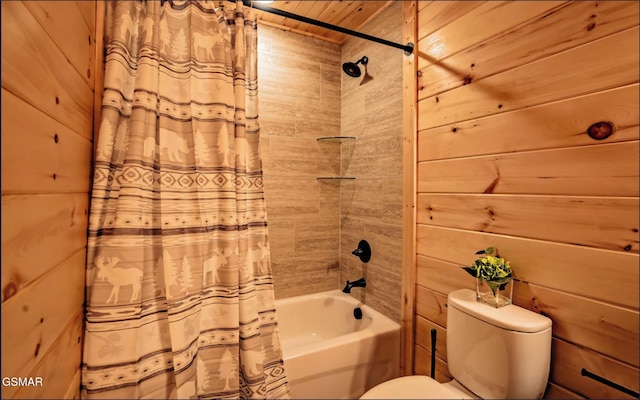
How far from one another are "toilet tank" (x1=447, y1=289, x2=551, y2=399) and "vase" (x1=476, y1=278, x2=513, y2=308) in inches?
0.9

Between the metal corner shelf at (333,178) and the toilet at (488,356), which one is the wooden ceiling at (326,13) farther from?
the toilet at (488,356)

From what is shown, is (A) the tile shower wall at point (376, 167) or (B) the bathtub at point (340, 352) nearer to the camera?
(B) the bathtub at point (340, 352)

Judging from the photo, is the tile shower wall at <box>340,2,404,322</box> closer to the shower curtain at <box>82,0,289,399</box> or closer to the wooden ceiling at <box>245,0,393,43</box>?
the wooden ceiling at <box>245,0,393,43</box>

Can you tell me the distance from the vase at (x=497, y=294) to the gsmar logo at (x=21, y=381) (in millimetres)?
1348

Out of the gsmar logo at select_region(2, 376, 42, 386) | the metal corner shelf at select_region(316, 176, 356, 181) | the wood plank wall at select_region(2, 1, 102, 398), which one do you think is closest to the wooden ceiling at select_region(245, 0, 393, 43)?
the metal corner shelf at select_region(316, 176, 356, 181)

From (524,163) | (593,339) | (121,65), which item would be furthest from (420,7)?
(593,339)

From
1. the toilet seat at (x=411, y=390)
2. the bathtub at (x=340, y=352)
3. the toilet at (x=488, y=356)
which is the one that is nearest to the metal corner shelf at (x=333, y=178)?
the bathtub at (x=340, y=352)

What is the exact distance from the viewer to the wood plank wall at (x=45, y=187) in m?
0.51

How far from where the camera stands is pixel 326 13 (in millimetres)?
1999

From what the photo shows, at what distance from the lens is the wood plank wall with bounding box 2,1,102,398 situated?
51 centimetres

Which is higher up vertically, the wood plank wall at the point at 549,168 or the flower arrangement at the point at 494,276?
the wood plank wall at the point at 549,168

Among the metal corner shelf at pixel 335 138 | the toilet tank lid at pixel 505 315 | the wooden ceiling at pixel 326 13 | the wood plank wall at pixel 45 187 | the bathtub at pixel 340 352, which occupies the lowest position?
the bathtub at pixel 340 352

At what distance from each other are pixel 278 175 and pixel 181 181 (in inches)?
40.5

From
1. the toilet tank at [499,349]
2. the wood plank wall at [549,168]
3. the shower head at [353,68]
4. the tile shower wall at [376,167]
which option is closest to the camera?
the wood plank wall at [549,168]
